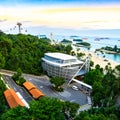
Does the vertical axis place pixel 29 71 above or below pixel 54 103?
below

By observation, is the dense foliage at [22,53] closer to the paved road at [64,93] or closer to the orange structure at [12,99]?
the paved road at [64,93]

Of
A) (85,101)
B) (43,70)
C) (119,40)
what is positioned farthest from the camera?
(119,40)

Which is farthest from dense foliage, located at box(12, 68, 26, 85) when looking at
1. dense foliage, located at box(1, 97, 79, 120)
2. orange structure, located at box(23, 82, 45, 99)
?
dense foliage, located at box(1, 97, 79, 120)

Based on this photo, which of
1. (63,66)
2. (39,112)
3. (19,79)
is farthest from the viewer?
(63,66)

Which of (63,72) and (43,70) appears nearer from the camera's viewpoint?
(63,72)

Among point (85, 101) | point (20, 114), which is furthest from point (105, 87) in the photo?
point (20, 114)

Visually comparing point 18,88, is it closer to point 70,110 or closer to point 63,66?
point 63,66

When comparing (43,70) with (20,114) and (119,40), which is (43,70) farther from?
(119,40)

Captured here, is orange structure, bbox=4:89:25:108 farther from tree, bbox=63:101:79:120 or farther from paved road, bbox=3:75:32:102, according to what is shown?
tree, bbox=63:101:79:120

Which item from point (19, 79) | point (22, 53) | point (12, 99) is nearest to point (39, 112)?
point (12, 99)
